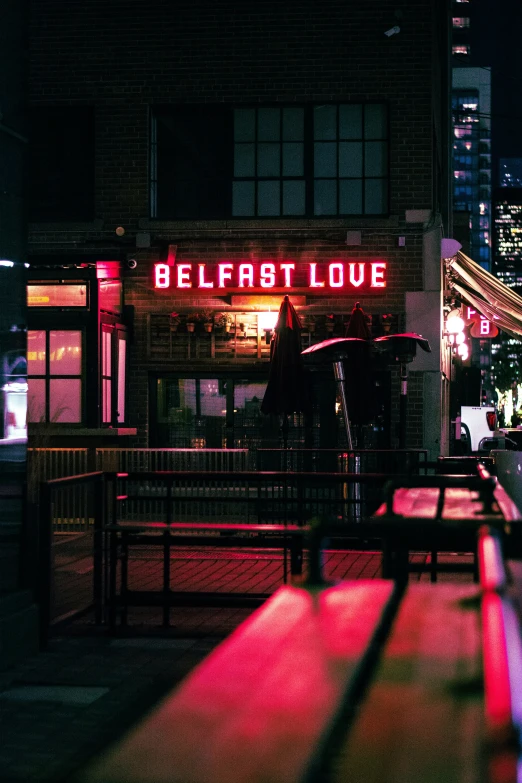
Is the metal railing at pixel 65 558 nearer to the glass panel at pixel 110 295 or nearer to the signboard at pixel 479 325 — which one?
the glass panel at pixel 110 295

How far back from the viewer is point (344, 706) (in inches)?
84.0

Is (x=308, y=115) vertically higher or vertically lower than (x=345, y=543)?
higher

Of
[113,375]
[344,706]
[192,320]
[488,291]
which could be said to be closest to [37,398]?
[113,375]

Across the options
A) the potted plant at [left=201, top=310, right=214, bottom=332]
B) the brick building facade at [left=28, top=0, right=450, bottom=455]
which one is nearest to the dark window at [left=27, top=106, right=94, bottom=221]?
the brick building facade at [left=28, top=0, right=450, bottom=455]

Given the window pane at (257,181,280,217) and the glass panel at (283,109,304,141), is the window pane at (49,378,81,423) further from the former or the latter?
the glass panel at (283,109,304,141)

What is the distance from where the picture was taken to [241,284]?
17531 mm

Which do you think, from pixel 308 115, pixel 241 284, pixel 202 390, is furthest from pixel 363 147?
pixel 202 390

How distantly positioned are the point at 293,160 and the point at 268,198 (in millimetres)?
724

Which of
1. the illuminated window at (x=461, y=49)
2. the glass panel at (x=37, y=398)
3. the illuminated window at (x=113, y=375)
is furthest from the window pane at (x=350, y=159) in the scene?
the illuminated window at (x=461, y=49)

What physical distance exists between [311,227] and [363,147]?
1571mm

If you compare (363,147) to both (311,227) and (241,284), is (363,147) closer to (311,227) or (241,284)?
(311,227)

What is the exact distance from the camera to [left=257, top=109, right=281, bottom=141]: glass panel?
18.3 metres

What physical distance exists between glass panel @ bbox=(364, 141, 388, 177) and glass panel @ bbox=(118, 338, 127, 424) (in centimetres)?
472

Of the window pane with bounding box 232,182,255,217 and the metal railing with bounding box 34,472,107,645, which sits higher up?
Answer: the window pane with bounding box 232,182,255,217
